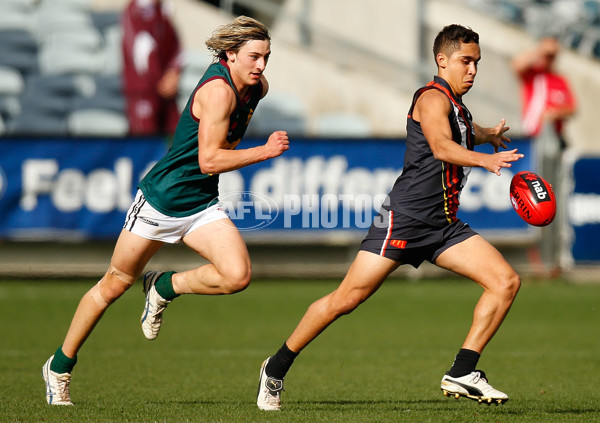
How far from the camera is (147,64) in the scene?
1712cm

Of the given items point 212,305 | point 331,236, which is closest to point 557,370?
point 212,305

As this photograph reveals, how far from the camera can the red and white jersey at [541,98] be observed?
17.1 m

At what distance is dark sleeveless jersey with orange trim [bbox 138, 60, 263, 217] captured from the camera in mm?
6613

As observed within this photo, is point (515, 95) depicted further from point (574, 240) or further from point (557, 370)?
point (557, 370)

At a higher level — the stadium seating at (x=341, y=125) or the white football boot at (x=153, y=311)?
the white football boot at (x=153, y=311)

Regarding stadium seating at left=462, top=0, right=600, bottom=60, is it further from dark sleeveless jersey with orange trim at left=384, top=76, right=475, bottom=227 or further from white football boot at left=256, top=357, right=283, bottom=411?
white football boot at left=256, top=357, right=283, bottom=411

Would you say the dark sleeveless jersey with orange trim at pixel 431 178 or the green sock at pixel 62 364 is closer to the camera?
the dark sleeveless jersey with orange trim at pixel 431 178

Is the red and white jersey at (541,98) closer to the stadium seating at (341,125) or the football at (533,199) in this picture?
the stadium seating at (341,125)

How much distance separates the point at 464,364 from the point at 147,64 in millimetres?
11866

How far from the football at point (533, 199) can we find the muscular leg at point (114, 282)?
231cm

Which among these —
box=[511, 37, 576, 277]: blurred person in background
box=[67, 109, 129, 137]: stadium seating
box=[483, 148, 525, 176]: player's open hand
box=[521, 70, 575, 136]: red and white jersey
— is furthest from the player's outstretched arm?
box=[67, 109, 129, 137]: stadium seating

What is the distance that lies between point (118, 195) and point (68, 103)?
379 cm

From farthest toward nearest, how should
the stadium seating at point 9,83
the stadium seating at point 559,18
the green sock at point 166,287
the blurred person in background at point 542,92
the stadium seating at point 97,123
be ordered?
the stadium seating at point 559,18 → the stadium seating at point 9,83 → the stadium seating at point 97,123 → the blurred person in background at point 542,92 → the green sock at point 166,287

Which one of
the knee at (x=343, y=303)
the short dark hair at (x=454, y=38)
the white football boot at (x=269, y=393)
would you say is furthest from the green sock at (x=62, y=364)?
the short dark hair at (x=454, y=38)
